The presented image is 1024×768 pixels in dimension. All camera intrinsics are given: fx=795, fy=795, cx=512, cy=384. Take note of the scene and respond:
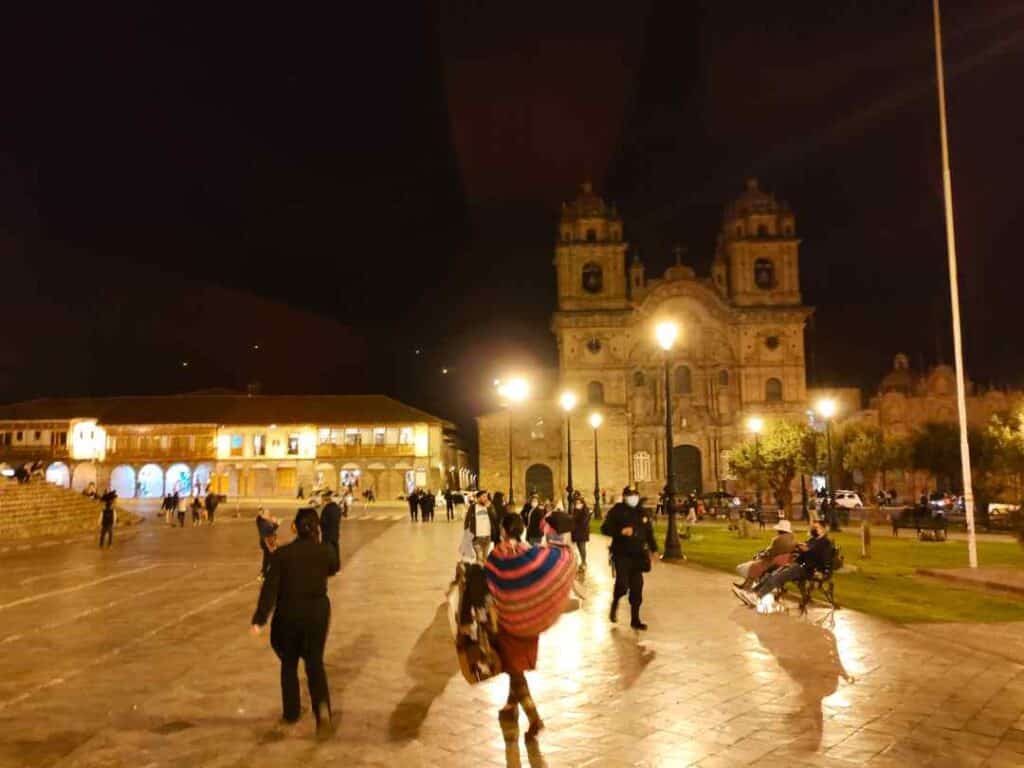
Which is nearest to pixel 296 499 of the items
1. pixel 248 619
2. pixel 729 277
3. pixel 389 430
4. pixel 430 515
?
pixel 389 430

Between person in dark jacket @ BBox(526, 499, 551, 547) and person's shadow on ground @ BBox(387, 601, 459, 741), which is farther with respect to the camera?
person in dark jacket @ BBox(526, 499, 551, 547)

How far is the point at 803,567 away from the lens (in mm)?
11000

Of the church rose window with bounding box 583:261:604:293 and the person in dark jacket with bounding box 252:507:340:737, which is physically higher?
the church rose window with bounding box 583:261:604:293

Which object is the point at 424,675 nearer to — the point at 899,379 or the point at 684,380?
the point at 684,380

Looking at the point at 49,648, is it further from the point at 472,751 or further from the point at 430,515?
the point at 430,515

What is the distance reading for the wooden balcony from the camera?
57375mm

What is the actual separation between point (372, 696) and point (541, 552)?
2455 mm

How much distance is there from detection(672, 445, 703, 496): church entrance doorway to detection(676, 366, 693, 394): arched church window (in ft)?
13.1

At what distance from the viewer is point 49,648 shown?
8875 mm

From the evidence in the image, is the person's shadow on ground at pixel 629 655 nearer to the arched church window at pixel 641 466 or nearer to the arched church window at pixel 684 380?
the arched church window at pixel 641 466

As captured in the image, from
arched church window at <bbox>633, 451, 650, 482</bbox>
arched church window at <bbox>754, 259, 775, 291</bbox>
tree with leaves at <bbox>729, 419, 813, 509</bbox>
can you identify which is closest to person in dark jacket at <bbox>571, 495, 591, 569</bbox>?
tree with leaves at <bbox>729, 419, 813, 509</bbox>

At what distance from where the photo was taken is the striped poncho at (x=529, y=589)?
5.45 metres

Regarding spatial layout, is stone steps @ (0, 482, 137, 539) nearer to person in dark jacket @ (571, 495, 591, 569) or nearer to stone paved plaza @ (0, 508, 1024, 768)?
stone paved plaza @ (0, 508, 1024, 768)

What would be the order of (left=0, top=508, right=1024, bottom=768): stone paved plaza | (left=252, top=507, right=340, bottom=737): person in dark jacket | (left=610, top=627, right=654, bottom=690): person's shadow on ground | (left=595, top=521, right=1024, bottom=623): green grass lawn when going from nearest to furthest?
(left=0, top=508, right=1024, bottom=768): stone paved plaza, (left=252, top=507, right=340, bottom=737): person in dark jacket, (left=610, top=627, right=654, bottom=690): person's shadow on ground, (left=595, top=521, right=1024, bottom=623): green grass lawn
